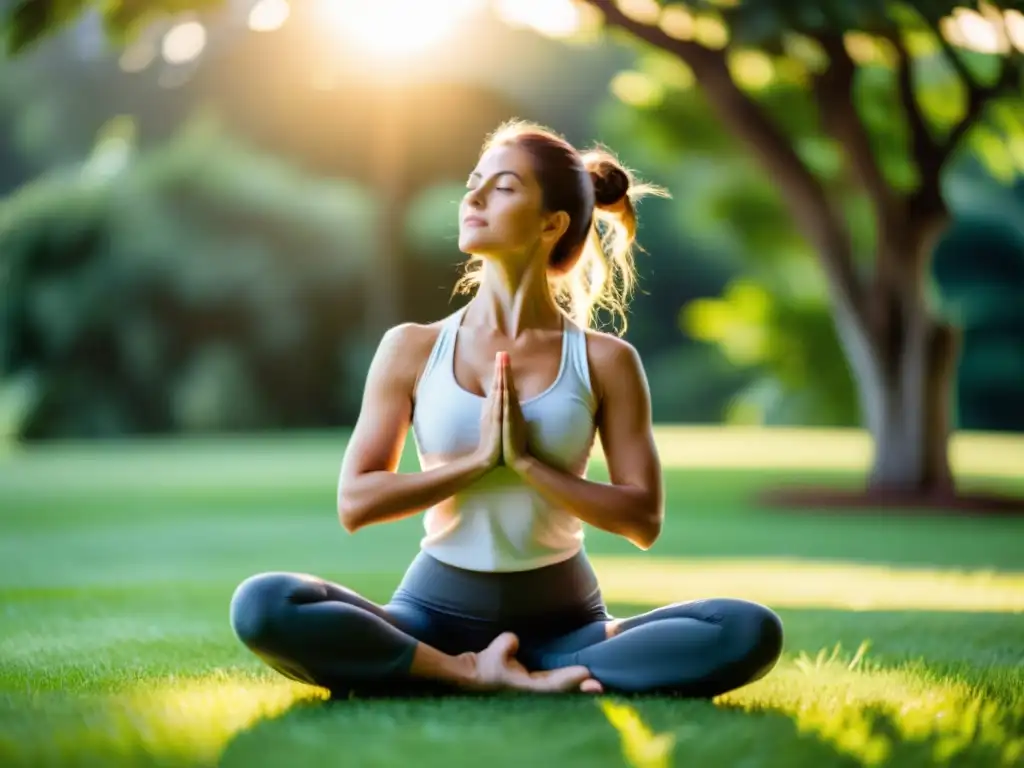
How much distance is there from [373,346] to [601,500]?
870 inches

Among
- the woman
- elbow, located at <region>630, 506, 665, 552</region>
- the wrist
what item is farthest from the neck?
elbow, located at <region>630, 506, 665, 552</region>

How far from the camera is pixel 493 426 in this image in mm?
3373

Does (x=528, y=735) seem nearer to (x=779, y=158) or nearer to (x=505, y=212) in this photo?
(x=505, y=212)

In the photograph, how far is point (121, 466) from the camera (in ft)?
50.8

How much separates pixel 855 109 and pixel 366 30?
1131cm

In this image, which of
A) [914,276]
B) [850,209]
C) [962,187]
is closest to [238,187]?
[850,209]

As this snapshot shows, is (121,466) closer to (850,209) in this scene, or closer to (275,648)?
(850,209)

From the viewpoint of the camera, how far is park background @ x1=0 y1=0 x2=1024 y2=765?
11.9 ft

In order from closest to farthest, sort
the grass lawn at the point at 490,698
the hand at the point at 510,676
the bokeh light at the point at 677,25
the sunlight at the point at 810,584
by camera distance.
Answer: the grass lawn at the point at 490,698 < the hand at the point at 510,676 < the sunlight at the point at 810,584 < the bokeh light at the point at 677,25

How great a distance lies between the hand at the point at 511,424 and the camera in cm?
335

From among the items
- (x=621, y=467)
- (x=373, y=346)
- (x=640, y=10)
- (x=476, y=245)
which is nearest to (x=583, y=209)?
(x=476, y=245)

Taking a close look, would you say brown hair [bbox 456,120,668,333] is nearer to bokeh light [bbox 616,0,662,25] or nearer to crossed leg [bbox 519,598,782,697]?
crossed leg [bbox 519,598,782,697]

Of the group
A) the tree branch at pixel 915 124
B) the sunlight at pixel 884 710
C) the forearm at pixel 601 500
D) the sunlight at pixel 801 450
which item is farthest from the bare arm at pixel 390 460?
the sunlight at pixel 801 450

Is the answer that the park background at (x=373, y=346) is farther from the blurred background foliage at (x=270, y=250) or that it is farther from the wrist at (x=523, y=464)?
the wrist at (x=523, y=464)
